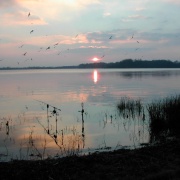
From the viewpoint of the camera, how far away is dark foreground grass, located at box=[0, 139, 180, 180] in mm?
7605

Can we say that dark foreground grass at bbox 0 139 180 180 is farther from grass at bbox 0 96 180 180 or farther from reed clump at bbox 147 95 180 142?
reed clump at bbox 147 95 180 142

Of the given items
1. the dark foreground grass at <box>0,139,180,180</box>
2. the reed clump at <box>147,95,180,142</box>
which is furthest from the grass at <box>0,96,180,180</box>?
the reed clump at <box>147,95,180,142</box>

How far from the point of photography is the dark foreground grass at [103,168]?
7605 millimetres

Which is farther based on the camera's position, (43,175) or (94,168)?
(94,168)

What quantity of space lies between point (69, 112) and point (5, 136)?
9042 mm

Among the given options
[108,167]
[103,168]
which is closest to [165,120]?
[108,167]

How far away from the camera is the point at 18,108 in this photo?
88.6 feet

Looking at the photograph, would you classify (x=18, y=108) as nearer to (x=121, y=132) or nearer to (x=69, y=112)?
(x=69, y=112)

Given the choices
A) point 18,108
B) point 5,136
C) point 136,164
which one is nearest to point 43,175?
point 136,164

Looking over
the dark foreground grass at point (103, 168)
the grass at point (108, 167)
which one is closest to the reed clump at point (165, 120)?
the grass at point (108, 167)

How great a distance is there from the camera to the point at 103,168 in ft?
27.0

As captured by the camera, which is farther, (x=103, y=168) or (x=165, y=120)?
(x=165, y=120)

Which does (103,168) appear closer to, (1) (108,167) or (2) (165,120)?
(1) (108,167)

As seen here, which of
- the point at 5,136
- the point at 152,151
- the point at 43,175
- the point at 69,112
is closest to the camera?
the point at 43,175
